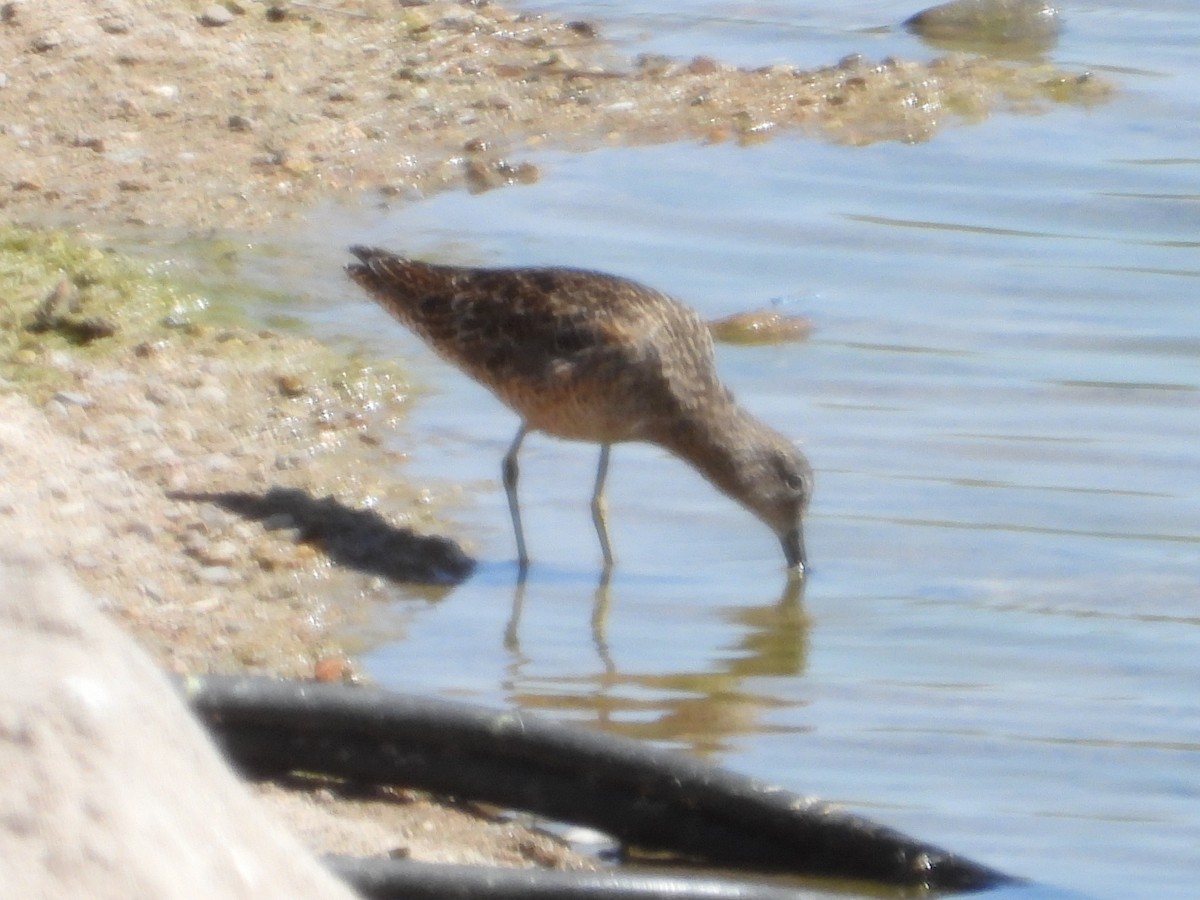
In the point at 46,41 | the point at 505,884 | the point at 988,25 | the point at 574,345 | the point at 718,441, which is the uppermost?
the point at 988,25

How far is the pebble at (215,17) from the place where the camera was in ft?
35.9

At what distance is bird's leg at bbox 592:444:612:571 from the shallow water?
53 millimetres

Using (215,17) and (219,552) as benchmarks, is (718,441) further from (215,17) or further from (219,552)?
(215,17)

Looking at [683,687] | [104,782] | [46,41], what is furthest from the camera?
[46,41]

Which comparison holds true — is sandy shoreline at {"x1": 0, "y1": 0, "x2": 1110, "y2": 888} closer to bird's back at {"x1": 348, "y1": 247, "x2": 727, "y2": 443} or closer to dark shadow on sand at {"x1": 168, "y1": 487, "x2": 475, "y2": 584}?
dark shadow on sand at {"x1": 168, "y1": 487, "x2": 475, "y2": 584}

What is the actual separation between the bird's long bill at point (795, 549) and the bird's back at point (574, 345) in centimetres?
63

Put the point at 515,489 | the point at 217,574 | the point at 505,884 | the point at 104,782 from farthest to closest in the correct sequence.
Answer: the point at 515,489, the point at 217,574, the point at 505,884, the point at 104,782

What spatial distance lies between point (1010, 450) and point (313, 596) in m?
2.37

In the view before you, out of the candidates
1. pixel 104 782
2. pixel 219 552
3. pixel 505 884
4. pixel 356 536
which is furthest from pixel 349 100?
pixel 104 782

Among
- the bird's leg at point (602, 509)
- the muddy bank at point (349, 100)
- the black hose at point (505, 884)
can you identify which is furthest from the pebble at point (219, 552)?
the muddy bank at point (349, 100)

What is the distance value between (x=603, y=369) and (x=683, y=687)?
1.51 m

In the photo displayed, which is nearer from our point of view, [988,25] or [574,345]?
[574,345]

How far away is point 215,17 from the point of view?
1098 centimetres

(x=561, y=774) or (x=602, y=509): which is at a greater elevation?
(x=561, y=774)
